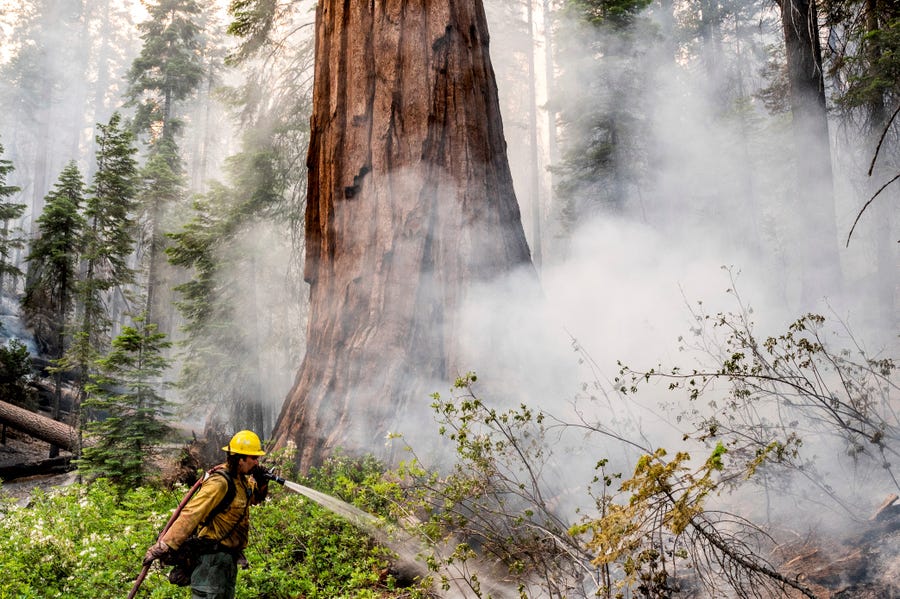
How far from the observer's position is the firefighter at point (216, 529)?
3695 millimetres

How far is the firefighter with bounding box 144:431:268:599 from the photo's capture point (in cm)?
370

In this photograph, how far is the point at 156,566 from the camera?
14.6 feet

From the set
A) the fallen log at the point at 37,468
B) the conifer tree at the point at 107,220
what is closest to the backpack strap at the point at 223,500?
the fallen log at the point at 37,468

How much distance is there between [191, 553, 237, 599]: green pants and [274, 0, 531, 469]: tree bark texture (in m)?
2.33

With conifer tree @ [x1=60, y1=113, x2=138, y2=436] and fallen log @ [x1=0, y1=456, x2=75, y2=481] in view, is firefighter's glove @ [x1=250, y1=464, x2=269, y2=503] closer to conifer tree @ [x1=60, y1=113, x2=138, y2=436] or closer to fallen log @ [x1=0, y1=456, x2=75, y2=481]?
fallen log @ [x1=0, y1=456, x2=75, y2=481]

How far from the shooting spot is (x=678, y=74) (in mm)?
26766

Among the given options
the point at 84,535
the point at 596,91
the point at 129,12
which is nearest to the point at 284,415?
the point at 84,535

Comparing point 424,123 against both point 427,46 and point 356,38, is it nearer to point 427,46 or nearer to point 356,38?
point 427,46

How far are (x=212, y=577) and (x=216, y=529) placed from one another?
1.03ft

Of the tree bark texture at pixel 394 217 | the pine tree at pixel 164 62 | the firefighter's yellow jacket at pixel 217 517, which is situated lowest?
the firefighter's yellow jacket at pixel 217 517

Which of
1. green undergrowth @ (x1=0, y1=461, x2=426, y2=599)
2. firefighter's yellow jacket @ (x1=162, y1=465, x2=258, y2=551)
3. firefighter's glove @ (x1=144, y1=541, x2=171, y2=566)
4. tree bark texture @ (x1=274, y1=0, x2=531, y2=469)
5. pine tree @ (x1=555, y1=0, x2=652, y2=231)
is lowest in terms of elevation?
green undergrowth @ (x1=0, y1=461, x2=426, y2=599)

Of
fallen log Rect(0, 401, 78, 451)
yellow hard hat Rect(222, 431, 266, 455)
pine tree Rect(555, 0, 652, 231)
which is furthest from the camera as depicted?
pine tree Rect(555, 0, 652, 231)

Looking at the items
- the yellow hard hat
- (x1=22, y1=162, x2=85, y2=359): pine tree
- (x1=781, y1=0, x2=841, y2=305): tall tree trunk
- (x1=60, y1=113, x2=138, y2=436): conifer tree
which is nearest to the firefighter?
the yellow hard hat

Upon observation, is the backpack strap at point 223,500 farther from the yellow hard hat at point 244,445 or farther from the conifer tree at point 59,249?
the conifer tree at point 59,249
